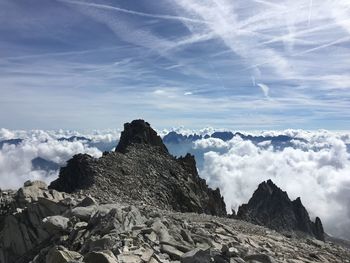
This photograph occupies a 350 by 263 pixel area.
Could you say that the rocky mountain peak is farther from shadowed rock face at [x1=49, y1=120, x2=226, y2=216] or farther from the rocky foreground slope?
the rocky foreground slope

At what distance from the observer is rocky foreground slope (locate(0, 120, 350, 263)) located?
2944 centimetres

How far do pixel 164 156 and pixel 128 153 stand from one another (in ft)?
33.2

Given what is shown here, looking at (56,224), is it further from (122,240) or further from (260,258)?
(260,258)

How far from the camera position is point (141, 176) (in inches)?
3524

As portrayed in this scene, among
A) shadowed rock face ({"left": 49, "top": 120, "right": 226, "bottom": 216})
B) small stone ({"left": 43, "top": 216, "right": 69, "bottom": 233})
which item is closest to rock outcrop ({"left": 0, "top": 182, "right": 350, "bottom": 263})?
small stone ({"left": 43, "top": 216, "right": 69, "bottom": 233})

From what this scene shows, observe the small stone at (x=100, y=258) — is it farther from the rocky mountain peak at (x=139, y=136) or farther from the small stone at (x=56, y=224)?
the rocky mountain peak at (x=139, y=136)

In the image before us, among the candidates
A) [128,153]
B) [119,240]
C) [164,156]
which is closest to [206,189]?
[164,156]

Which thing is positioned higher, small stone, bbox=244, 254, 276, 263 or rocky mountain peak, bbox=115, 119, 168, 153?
rocky mountain peak, bbox=115, 119, 168, 153

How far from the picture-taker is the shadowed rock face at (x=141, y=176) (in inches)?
3078

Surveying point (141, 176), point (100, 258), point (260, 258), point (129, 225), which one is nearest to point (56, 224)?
point (129, 225)

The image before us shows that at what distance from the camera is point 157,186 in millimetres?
88625

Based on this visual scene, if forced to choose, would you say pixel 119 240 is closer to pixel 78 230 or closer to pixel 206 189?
pixel 78 230

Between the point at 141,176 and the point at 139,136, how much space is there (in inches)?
1142

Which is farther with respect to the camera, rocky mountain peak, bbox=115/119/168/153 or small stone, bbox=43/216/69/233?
rocky mountain peak, bbox=115/119/168/153
